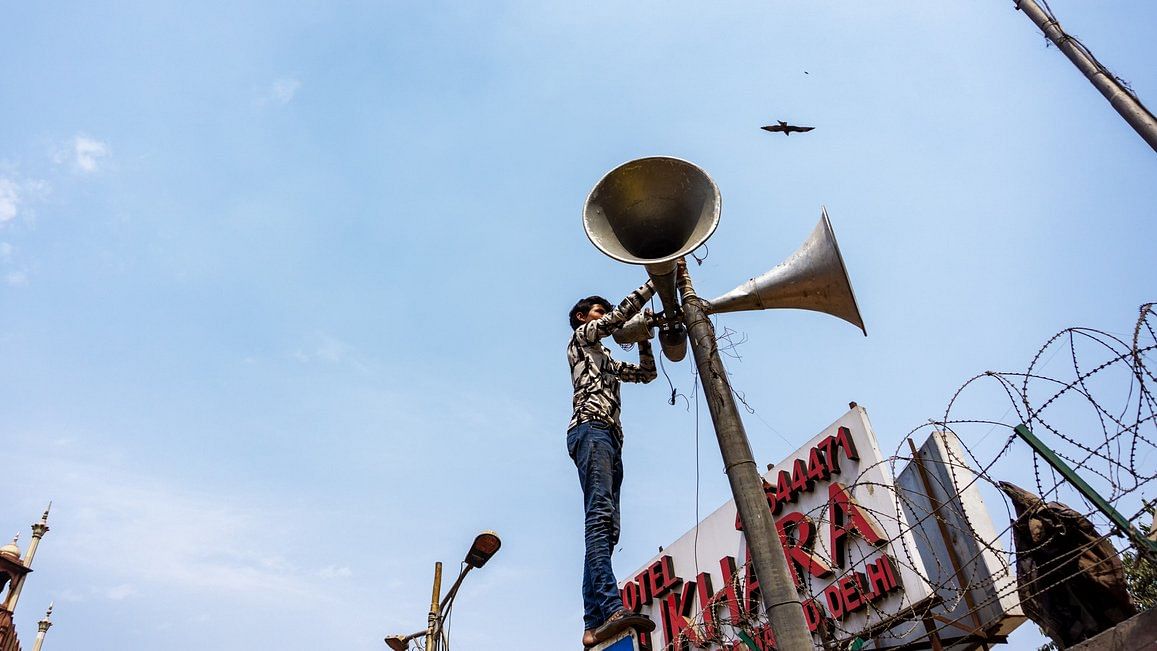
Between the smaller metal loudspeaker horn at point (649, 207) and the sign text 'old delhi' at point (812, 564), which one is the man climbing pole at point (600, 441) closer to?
the smaller metal loudspeaker horn at point (649, 207)

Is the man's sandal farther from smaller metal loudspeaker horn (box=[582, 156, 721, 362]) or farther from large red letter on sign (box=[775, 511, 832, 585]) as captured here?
large red letter on sign (box=[775, 511, 832, 585])

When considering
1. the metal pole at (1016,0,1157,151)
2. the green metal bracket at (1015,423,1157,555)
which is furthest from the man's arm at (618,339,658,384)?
the metal pole at (1016,0,1157,151)

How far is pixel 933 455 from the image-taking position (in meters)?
8.13

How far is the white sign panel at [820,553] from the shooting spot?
30.1 feet

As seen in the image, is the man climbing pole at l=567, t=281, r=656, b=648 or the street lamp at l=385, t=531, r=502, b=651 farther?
the street lamp at l=385, t=531, r=502, b=651

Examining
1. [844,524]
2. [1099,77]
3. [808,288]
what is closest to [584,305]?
[808,288]

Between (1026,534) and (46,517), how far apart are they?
35.0 m

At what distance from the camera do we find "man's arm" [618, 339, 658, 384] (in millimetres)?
5234

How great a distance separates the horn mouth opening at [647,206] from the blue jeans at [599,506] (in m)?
1.29

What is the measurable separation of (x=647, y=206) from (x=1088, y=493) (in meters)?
2.68

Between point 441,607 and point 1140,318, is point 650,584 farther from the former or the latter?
point 1140,318

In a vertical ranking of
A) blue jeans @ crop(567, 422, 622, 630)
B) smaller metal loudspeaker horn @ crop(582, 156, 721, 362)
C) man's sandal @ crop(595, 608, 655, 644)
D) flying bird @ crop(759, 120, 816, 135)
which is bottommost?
man's sandal @ crop(595, 608, 655, 644)

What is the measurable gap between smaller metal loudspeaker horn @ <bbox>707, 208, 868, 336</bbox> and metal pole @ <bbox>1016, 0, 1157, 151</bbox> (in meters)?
6.84

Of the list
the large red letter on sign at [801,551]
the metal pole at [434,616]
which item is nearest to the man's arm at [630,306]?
the metal pole at [434,616]
